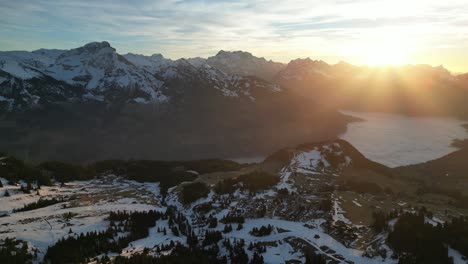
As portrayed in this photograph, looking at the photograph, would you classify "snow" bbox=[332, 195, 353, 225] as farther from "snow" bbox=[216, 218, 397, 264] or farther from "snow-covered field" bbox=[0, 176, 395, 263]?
"snow" bbox=[216, 218, 397, 264]

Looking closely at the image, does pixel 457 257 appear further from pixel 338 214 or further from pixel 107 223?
pixel 107 223

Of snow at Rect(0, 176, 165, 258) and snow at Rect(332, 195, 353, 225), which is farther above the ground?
snow at Rect(332, 195, 353, 225)

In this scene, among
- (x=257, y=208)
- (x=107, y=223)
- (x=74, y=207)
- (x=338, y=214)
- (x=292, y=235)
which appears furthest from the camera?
(x=74, y=207)

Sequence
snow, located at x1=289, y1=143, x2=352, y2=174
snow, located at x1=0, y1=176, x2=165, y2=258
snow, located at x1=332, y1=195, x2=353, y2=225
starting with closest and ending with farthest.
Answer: snow, located at x1=332, y1=195, x2=353, y2=225 → snow, located at x1=0, y1=176, x2=165, y2=258 → snow, located at x1=289, y1=143, x2=352, y2=174

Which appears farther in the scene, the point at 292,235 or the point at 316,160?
the point at 316,160

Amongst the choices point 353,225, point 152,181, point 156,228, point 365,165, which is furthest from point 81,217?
point 365,165

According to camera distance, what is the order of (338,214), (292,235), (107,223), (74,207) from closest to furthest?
(292,235) < (338,214) < (107,223) < (74,207)

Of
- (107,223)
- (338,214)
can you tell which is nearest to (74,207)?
(107,223)

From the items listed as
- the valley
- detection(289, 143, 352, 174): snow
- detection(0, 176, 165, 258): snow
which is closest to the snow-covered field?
detection(0, 176, 165, 258): snow

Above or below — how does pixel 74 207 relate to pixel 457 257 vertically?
below

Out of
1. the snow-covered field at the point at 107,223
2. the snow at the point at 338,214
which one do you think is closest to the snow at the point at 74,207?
the snow-covered field at the point at 107,223

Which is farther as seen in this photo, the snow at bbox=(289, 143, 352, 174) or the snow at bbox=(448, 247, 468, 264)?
the snow at bbox=(289, 143, 352, 174)

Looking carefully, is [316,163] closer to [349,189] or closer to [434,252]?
[349,189]

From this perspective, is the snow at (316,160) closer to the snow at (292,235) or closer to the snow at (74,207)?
the snow at (292,235)
